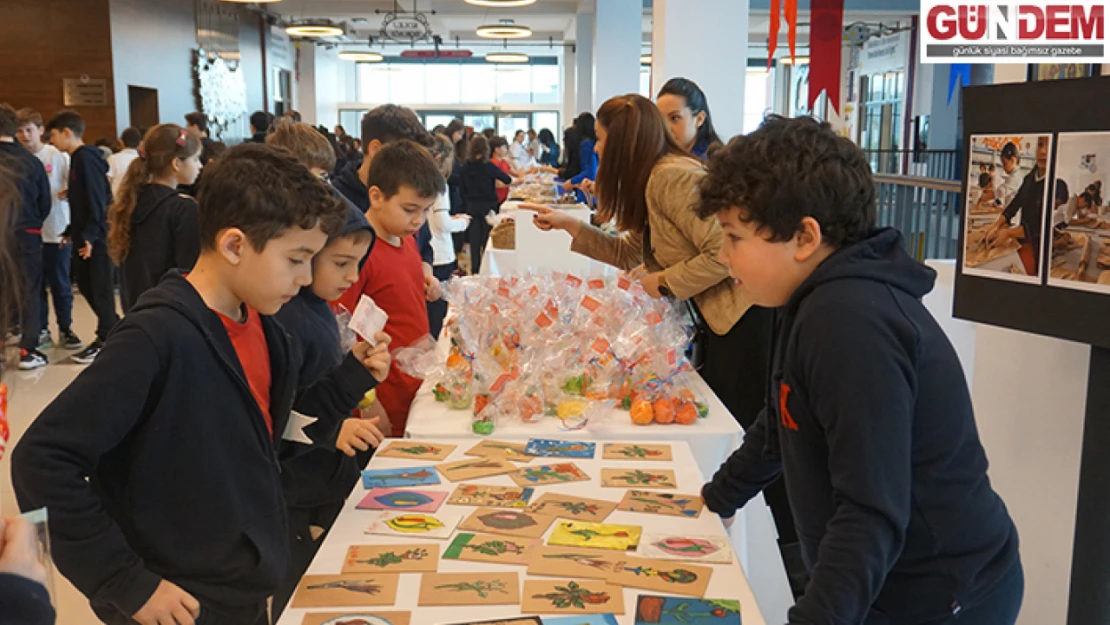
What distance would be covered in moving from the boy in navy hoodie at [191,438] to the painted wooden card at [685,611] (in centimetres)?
62

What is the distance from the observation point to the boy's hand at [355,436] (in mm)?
1892

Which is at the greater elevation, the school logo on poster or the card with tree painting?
the school logo on poster

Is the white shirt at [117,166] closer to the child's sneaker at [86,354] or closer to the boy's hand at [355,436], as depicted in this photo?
the child's sneaker at [86,354]

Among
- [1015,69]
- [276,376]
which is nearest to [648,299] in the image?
[1015,69]

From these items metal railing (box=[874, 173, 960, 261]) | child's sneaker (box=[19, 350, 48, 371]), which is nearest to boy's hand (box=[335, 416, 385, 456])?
metal railing (box=[874, 173, 960, 261])

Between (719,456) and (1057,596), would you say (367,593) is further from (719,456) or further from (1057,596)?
(1057,596)

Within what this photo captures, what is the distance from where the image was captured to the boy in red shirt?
256cm

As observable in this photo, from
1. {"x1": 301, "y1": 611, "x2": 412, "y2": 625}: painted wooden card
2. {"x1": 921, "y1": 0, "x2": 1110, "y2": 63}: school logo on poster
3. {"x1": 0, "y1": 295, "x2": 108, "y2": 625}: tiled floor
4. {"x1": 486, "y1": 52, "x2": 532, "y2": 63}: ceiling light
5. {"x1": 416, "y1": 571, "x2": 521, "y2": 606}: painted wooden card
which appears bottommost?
{"x1": 0, "y1": 295, "x2": 108, "y2": 625}: tiled floor

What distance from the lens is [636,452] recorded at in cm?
207

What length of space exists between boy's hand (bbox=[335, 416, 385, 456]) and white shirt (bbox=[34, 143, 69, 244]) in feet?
18.5

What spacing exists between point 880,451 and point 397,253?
175cm

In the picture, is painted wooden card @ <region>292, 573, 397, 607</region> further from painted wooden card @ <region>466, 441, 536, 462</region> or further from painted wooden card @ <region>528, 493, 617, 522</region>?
painted wooden card @ <region>466, 441, 536, 462</region>

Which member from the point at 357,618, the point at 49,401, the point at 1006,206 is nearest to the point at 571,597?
the point at 357,618

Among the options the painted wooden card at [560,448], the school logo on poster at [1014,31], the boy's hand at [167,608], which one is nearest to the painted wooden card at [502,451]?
the painted wooden card at [560,448]
